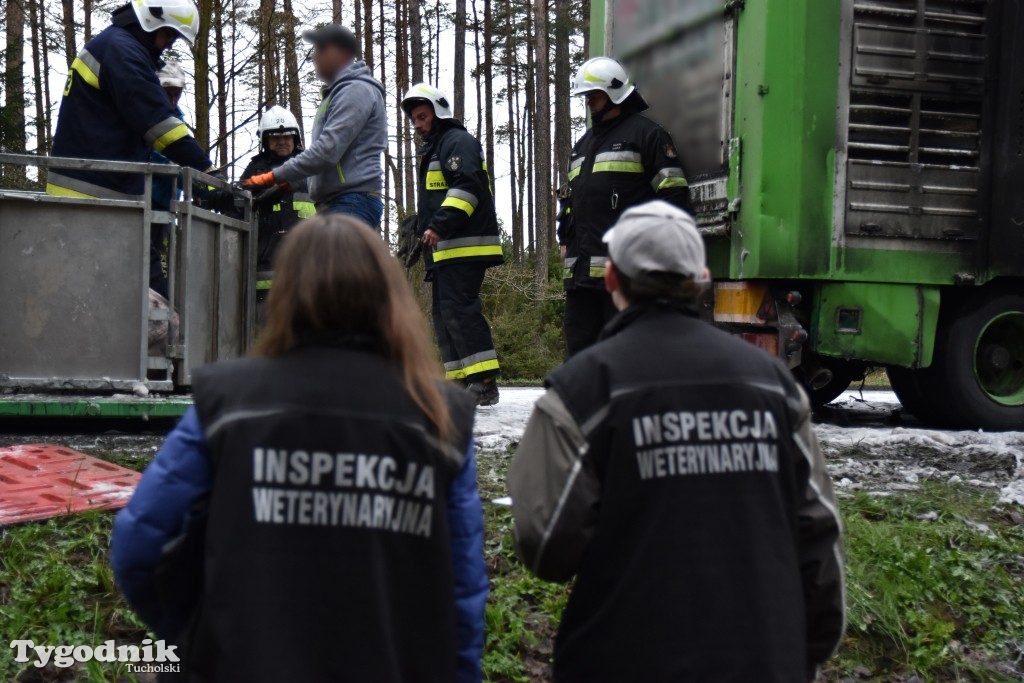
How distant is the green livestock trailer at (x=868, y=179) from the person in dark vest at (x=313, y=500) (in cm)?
425

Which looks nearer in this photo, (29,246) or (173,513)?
(173,513)

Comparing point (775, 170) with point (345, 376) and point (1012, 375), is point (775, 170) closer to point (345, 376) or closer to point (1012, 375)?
point (1012, 375)

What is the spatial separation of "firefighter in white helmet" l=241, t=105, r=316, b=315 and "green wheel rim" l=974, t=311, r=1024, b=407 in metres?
4.29

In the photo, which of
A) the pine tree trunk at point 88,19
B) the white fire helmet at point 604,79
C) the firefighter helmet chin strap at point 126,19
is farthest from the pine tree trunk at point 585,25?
the firefighter helmet chin strap at point 126,19

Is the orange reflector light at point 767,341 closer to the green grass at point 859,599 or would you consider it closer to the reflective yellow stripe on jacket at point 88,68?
the green grass at point 859,599

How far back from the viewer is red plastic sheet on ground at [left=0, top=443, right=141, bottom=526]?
380 centimetres

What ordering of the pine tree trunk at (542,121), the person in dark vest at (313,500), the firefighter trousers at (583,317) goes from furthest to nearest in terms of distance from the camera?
the pine tree trunk at (542,121)
the firefighter trousers at (583,317)
the person in dark vest at (313,500)

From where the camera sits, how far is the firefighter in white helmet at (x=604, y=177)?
5.93 metres

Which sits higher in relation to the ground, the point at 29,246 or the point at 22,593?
the point at 29,246

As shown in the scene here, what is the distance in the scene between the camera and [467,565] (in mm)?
2061

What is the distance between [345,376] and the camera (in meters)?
1.89

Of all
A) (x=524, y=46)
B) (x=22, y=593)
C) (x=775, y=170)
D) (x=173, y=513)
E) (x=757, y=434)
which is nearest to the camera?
(x=173, y=513)

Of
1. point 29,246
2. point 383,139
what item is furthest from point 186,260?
point 383,139

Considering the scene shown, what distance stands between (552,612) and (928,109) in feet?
13.2
